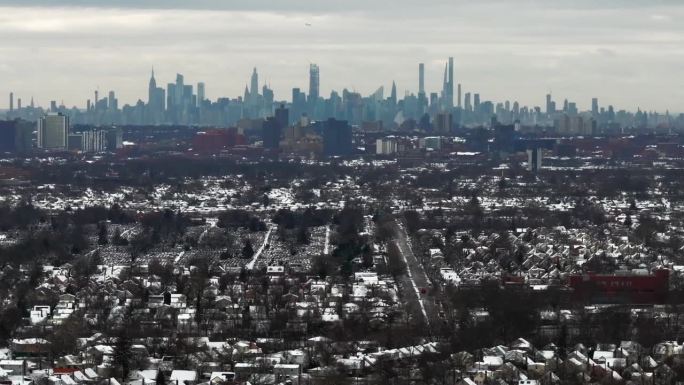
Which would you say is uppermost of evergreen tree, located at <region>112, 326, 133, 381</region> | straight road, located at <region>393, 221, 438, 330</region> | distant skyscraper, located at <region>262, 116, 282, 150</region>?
distant skyscraper, located at <region>262, 116, 282, 150</region>

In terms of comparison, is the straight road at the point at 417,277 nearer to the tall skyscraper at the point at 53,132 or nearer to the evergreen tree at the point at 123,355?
the evergreen tree at the point at 123,355

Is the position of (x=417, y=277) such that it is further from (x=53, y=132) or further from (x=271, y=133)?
(x=53, y=132)

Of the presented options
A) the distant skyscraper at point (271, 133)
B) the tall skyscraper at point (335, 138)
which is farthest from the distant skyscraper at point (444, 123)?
the tall skyscraper at point (335, 138)

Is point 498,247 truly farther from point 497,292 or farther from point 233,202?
point 233,202

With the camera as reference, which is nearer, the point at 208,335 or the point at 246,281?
the point at 208,335

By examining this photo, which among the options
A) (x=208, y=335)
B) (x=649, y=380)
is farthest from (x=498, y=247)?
(x=649, y=380)

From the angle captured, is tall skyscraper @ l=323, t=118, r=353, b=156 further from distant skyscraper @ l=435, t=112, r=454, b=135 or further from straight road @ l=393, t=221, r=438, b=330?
straight road @ l=393, t=221, r=438, b=330

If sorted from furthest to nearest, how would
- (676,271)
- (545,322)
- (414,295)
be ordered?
(676,271) → (414,295) → (545,322)

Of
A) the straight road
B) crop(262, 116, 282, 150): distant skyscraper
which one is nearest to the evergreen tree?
the straight road
